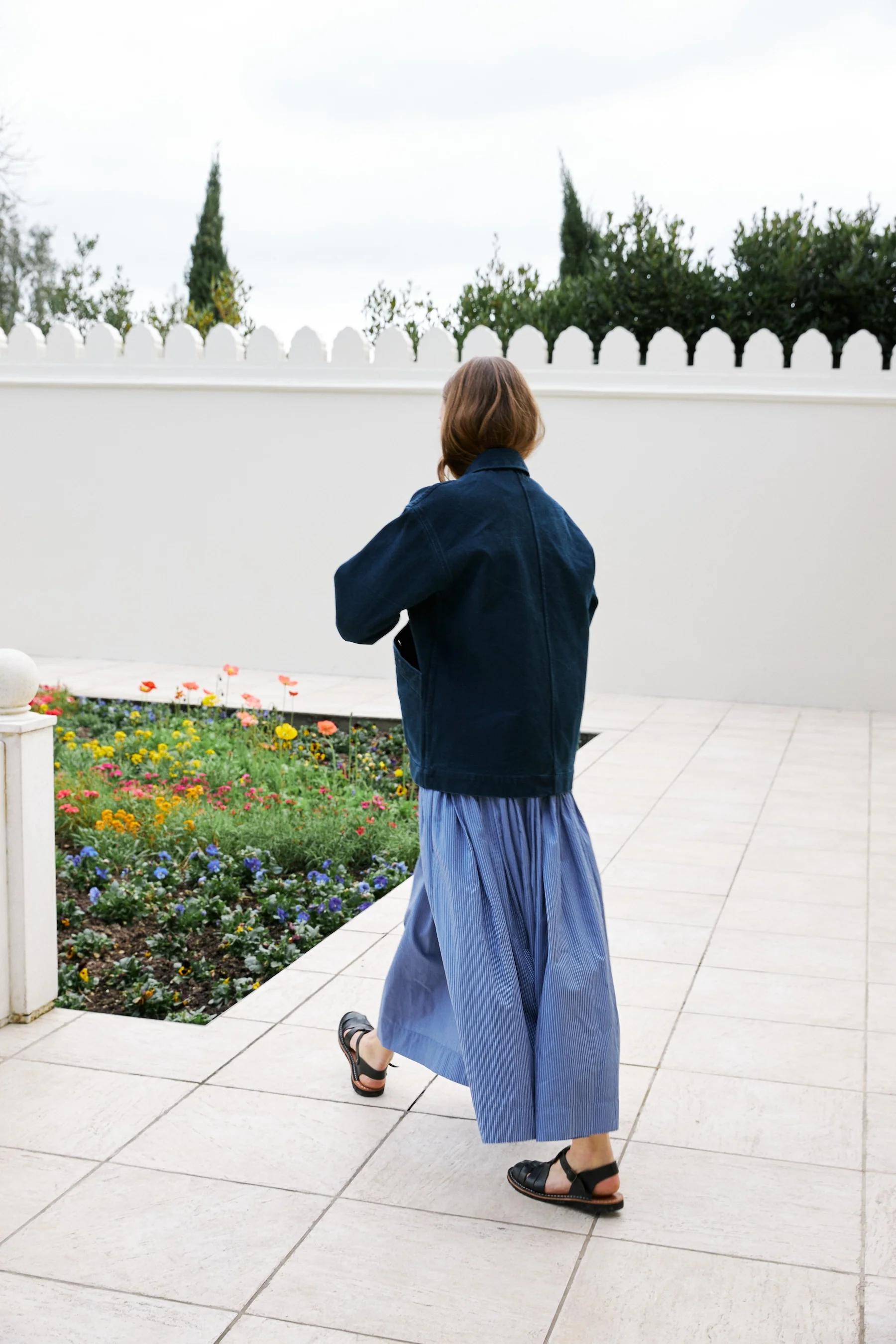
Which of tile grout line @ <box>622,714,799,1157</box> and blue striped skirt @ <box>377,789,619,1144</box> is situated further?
tile grout line @ <box>622,714,799,1157</box>

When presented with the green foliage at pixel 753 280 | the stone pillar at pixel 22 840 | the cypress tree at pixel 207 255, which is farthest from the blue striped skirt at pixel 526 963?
the cypress tree at pixel 207 255

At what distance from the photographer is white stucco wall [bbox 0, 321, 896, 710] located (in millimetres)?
8148

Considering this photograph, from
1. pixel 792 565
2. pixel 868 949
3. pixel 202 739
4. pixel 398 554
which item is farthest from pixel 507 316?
pixel 398 554

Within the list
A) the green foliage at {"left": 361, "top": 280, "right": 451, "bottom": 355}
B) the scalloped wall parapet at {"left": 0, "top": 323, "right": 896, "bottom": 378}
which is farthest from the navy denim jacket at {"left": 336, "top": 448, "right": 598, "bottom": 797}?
the green foliage at {"left": 361, "top": 280, "right": 451, "bottom": 355}

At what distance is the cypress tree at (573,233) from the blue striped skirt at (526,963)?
55.0 feet

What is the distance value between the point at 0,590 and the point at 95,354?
190 cm

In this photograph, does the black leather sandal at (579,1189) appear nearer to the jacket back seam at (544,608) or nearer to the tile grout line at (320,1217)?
the tile grout line at (320,1217)

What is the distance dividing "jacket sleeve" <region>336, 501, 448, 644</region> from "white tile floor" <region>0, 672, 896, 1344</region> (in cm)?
106

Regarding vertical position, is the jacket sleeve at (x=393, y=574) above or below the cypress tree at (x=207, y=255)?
below

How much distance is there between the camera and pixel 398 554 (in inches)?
90.4

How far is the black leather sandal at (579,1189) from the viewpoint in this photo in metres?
2.35

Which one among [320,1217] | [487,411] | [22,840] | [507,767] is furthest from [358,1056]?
[487,411]

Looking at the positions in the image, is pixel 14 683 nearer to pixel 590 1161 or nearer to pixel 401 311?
pixel 590 1161

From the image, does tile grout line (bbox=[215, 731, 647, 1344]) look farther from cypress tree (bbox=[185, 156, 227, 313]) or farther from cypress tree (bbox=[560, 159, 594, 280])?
cypress tree (bbox=[185, 156, 227, 313])
